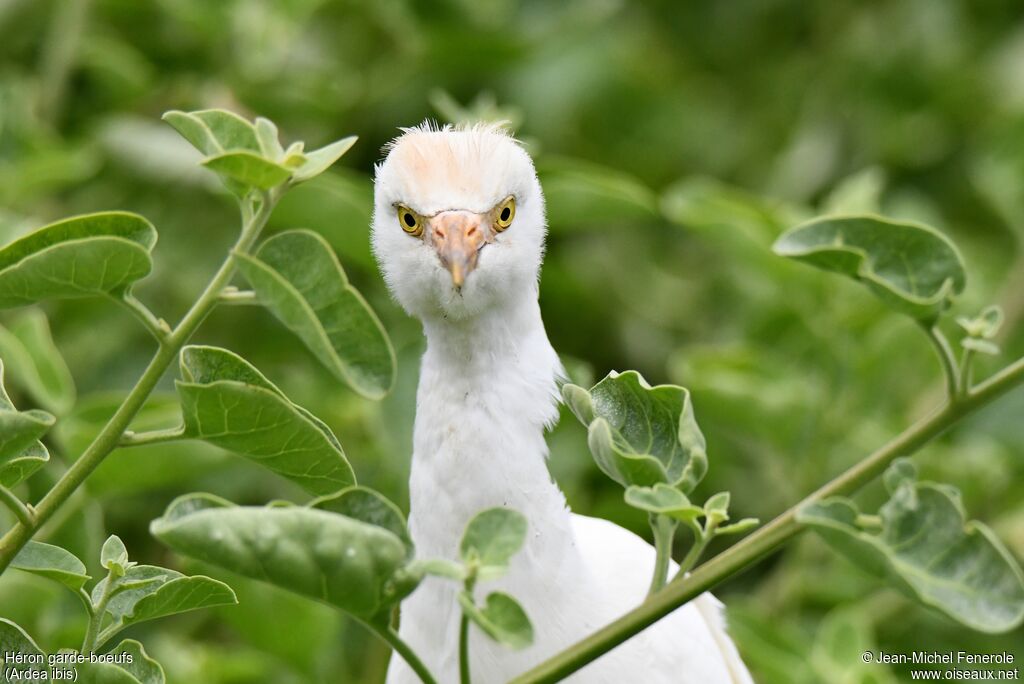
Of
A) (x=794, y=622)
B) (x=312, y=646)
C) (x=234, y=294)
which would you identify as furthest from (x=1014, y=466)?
(x=234, y=294)

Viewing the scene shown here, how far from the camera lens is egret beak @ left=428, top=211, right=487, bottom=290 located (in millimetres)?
2045

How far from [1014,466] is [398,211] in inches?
82.6

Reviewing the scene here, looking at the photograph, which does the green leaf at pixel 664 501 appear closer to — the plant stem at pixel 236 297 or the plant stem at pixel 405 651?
the plant stem at pixel 405 651

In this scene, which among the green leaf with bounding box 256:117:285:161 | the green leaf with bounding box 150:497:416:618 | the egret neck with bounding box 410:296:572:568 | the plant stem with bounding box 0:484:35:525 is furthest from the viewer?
the egret neck with bounding box 410:296:572:568

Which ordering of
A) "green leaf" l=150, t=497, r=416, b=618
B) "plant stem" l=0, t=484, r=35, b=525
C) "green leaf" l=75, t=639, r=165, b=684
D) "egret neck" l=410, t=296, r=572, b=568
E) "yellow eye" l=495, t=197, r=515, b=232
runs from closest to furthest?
"green leaf" l=150, t=497, r=416, b=618, "plant stem" l=0, t=484, r=35, b=525, "green leaf" l=75, t=639, r=165, b=684, "egret neck" l=410, t=296, r=572, b=568, "yellow eye" l=495, t=197, r=515, b=232

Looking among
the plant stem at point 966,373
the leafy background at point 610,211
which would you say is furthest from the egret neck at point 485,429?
the plant stem at point 966,373

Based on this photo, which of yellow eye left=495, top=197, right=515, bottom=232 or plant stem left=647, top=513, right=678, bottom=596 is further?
yellow eye left=495, top=197, right=515, bottom=232

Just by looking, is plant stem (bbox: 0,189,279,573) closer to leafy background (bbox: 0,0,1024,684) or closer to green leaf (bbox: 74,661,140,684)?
green leaf (bbox: 74,661,140,684)

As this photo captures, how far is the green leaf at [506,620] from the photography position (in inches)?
45.8

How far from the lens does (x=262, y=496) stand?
3559 mm

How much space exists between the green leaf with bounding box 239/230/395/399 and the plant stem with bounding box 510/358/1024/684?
0.32m

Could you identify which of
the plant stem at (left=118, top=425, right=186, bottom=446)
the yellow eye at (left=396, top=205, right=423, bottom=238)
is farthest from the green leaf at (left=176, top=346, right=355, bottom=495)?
the yellow eye at (left=396, top=205, right=423, bottom=238)

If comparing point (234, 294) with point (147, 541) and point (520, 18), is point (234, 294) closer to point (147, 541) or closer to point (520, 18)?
point (147, 541)

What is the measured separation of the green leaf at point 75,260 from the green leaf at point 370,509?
0.95 ft
